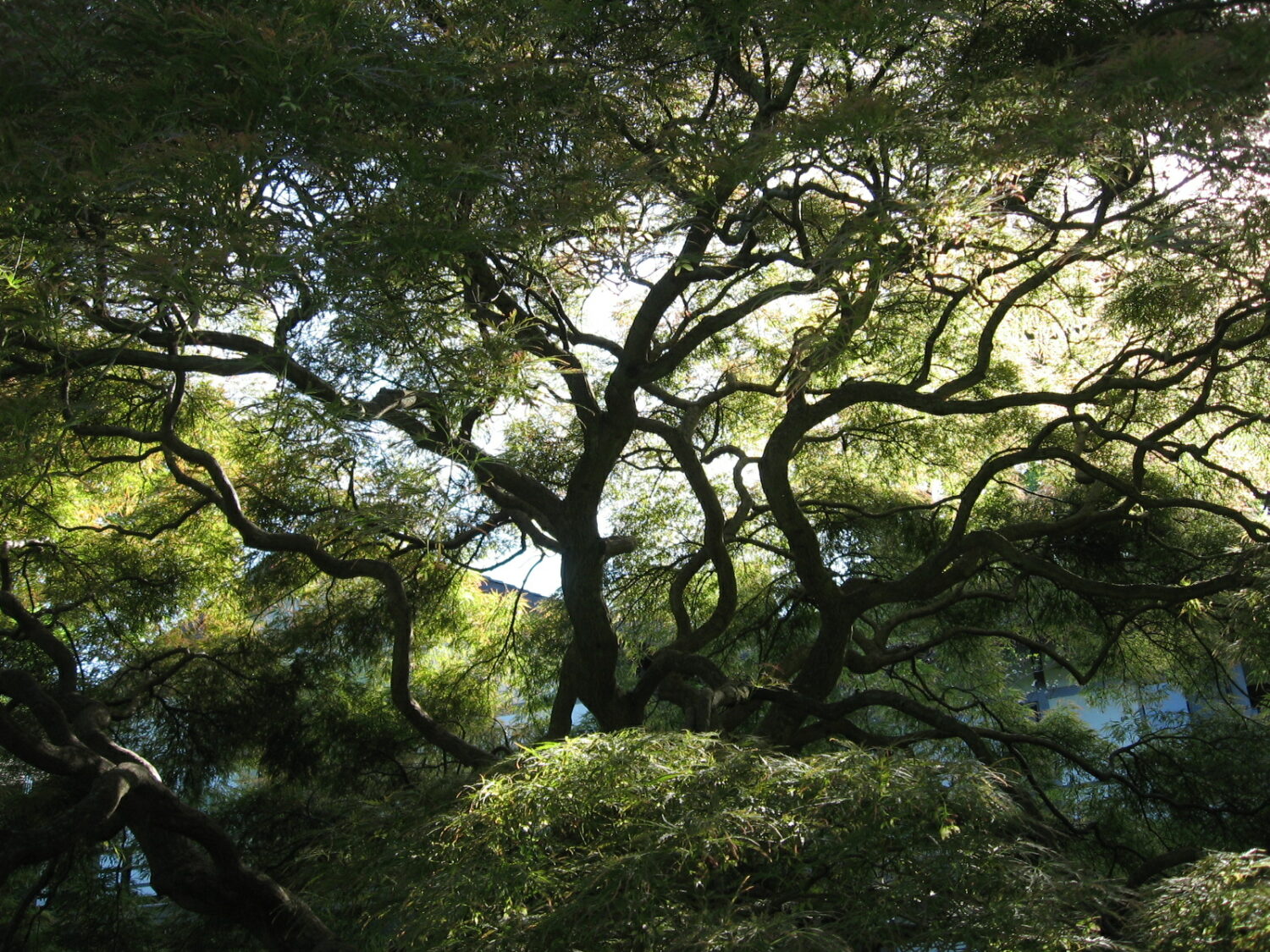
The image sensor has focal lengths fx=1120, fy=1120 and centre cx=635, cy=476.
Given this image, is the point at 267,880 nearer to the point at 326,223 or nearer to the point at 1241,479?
the point at 326,223

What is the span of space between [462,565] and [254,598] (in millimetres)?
816

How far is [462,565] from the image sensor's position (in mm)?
4281

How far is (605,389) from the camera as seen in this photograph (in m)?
3.74

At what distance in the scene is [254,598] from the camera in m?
4.32

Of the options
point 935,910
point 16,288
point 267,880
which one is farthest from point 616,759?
point 267,880

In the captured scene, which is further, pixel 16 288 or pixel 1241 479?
pixel 1241 479

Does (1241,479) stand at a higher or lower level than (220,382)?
lower

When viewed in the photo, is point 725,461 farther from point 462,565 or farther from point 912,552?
point 462,565

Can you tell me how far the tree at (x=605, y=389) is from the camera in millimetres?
2188

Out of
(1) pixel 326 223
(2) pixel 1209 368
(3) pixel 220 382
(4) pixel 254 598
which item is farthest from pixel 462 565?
(2) pixel 1209 368

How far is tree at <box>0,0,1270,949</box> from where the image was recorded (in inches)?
86.1

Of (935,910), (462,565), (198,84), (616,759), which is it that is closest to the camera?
(935,910)

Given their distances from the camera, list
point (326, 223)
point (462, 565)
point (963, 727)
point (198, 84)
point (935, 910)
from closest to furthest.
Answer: point (935, 910)
point (198, 84)
point (326, 223)
point (963, 727)
point (462, 565)

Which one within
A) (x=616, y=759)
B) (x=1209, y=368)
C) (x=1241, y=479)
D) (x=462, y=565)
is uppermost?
(x=462, y=565)
